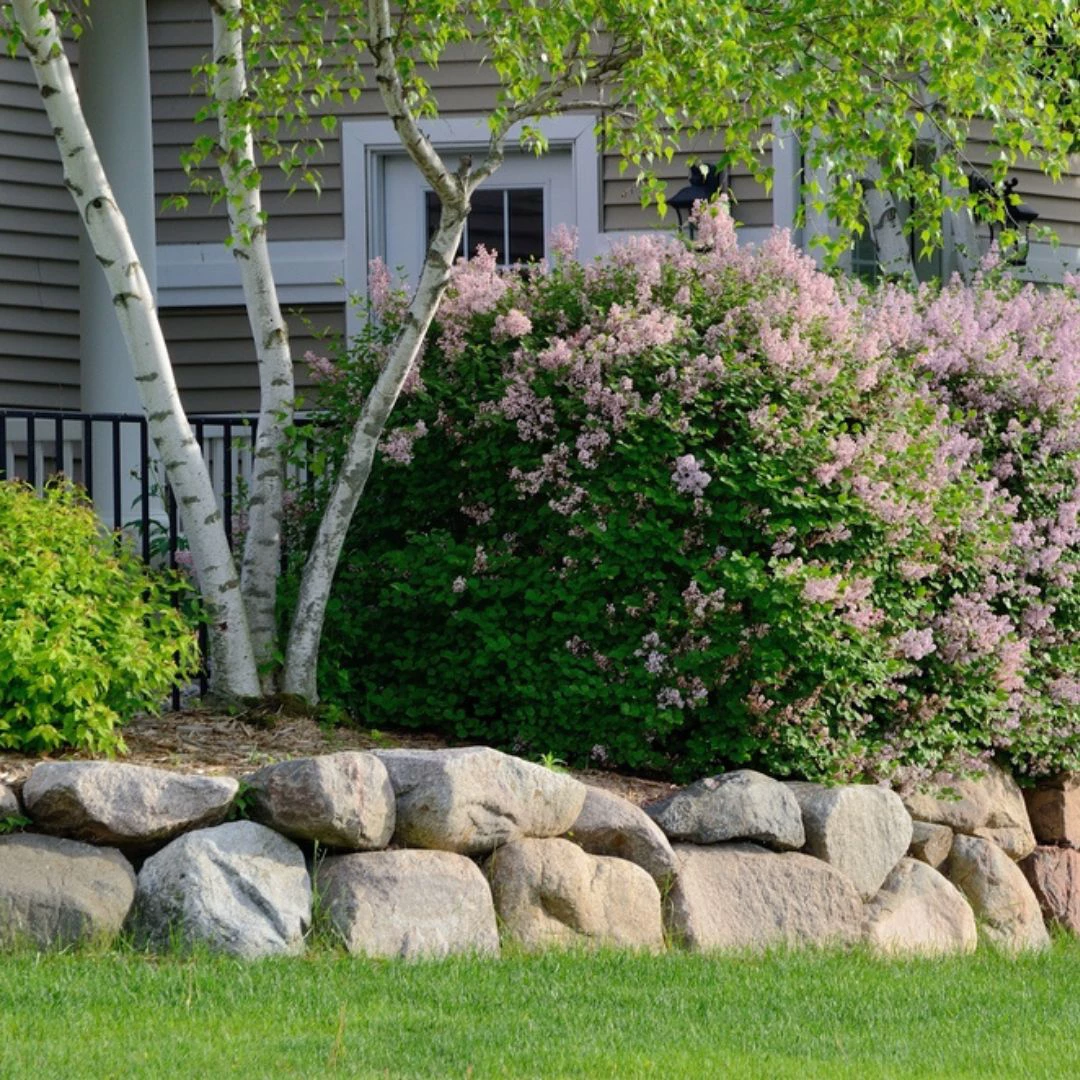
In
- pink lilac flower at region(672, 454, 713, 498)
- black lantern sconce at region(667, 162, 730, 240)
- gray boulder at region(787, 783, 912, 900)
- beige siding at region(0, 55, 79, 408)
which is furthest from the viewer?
beige siding at region(0, 55, 79, 408)

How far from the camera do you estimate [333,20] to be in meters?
10.2

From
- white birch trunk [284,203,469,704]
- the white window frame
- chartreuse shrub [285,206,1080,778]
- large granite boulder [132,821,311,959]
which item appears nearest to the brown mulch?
chartreuse shrub [285,206,1080,778]

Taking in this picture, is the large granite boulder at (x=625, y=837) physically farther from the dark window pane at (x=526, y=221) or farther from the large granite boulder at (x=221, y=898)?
the dark window pane at (x=526, y=221)

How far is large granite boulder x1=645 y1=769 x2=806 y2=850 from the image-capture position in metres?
5.99

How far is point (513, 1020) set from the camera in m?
4.43

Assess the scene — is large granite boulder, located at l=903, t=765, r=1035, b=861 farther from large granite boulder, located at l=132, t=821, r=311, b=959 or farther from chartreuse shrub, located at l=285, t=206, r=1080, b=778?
large granite boulder, located at l=132, t=821, r=311, b=959

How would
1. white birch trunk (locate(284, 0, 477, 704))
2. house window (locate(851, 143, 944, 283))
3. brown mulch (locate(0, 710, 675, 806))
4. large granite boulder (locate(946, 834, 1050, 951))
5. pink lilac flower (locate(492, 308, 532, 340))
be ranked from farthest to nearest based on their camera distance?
house window (locate(851, 143, 944, 283)) → large granite boulder (locate(946, 834, 1050, 951)) → pink lilac flower (locate(492, 308, 532, 340)) → white birch trunk (locate(284, 0, 477, 704)) → brown mulch (locate(0, 710, 675, 806))

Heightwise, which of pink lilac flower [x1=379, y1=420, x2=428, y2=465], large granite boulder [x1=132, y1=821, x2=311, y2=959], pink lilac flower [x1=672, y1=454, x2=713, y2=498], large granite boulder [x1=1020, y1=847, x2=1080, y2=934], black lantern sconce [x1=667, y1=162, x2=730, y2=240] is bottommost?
large granite boulder [x1=1020, y1=847, x2=1080, y2=934]

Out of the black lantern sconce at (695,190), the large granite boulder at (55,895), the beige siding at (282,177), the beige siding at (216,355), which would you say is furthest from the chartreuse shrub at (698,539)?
the beige siding at (216,355)

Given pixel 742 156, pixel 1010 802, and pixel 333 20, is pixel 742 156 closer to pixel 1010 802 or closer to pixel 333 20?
pixel 1010 802

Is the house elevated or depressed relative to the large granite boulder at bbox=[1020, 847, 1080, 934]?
elevated

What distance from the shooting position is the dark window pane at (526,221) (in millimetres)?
10297

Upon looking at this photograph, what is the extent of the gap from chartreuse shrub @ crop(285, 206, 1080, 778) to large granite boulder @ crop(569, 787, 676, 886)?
558 mm

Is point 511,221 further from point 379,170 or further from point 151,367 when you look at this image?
point 151,367
